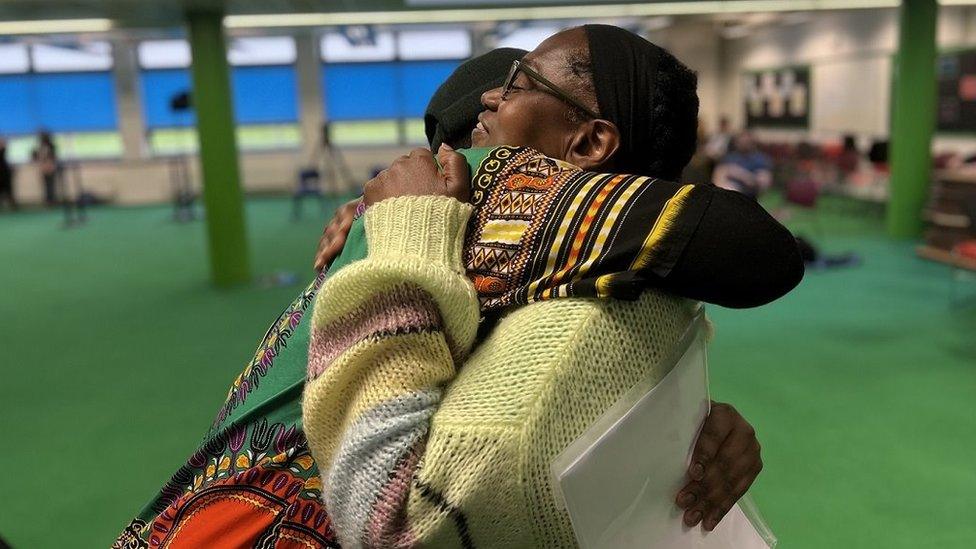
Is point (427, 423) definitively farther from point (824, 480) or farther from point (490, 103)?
point (824, 480)

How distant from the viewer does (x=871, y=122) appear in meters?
14.4

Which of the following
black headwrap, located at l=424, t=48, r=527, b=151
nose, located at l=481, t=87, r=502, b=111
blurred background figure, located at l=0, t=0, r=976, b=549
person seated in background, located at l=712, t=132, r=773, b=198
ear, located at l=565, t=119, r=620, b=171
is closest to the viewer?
ear, located at l=565, t=119, r=620, b=171

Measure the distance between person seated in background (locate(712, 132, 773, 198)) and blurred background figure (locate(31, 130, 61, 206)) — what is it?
1328 cm

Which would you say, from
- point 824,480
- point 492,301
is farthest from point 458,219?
point 824,480

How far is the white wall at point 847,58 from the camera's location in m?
12.9

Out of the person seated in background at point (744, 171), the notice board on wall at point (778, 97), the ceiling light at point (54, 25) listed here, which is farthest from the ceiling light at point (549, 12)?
the notice board on wall at point (778, 97)

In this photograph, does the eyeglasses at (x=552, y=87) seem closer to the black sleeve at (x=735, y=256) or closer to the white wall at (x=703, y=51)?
the black sleeve at (x=735, y=256)

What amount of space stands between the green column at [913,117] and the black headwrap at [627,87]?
1004 centimetres

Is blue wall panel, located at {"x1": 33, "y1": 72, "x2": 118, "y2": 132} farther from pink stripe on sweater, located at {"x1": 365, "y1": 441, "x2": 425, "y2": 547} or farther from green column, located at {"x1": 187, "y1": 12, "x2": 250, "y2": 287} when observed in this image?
pink stripe on sweater, located at {"x1": 365, "y1": 441, "x2": 425, "y2": 547}

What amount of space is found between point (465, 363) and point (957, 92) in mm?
13801

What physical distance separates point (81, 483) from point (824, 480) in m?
3.39

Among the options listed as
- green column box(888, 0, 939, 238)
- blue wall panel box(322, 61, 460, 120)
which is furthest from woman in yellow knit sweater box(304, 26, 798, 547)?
blue wall panel box(322, 61, 460, 120)

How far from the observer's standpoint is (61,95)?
719 inches

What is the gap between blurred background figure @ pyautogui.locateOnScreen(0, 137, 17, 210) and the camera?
17.0 m
